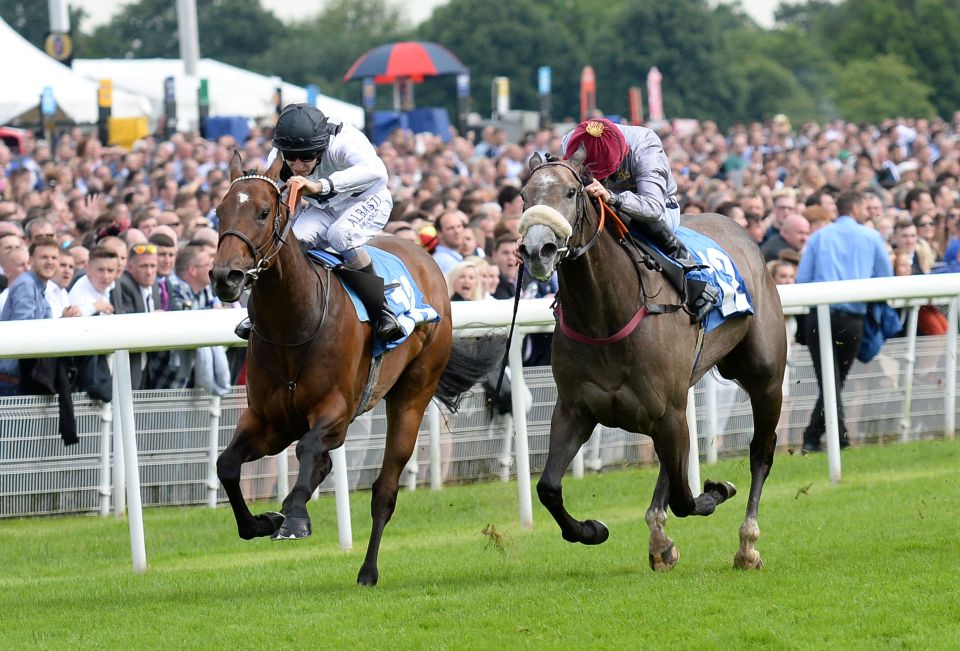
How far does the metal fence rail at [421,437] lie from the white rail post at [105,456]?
0.08ft

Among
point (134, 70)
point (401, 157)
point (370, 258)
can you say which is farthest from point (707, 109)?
point (370, 258)

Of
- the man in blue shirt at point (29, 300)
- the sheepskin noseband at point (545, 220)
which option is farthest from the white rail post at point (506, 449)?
the sheepskin noseband at point (545, 220)

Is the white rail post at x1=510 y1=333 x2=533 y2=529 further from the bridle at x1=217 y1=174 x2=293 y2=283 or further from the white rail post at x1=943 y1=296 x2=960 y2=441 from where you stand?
the white rail post at x1=943 y1=296 x2=960 y2=441

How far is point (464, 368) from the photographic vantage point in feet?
25.7

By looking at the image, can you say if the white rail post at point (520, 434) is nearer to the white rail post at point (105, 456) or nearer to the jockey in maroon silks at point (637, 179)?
the jockey in maroon silks at point (637, 179)

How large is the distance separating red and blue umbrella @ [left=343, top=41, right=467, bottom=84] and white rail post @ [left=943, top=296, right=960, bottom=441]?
54.6 ft

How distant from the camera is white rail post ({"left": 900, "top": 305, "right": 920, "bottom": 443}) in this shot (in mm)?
10508

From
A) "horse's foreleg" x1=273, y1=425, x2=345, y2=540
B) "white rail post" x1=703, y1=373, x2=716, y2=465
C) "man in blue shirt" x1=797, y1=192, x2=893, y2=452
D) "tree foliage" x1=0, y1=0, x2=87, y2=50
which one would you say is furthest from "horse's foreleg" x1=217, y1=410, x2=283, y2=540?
"tree foliage" x1=0, y1=0, x2=87, y2=50

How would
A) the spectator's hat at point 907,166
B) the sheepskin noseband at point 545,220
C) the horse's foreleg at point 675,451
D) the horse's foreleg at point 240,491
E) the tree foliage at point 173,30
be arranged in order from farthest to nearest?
the tree foliage at point 173,30
the spectator's hat at point 907,166
the horse's foreleg at point 675,451
the horse's foreleg at point 240,491
the sheepskin noseband at point 545,220

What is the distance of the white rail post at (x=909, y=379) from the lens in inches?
414

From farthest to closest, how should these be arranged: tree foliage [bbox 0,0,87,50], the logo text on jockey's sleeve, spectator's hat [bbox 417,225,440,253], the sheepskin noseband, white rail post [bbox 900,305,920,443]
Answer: tree foliage [bbox 0,0,87,50] → white rail post [bbox 900,305,920,443] → spectator's hat [bbox 417,225,440,253] → the logo text on jockey's sleeve → the sheepskin noseband

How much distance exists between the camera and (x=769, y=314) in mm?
7379

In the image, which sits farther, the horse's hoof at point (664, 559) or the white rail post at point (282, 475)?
the white rail post at point (282, 475)

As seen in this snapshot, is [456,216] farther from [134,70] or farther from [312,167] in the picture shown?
[134,70]
